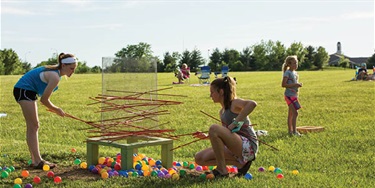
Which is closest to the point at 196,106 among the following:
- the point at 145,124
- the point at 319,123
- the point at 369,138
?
the point at 319,123

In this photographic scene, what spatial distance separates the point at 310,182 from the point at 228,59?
7945cm

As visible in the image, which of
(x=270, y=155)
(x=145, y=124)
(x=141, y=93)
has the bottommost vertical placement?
(x=270, y=155)

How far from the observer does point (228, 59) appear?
84.5 meters

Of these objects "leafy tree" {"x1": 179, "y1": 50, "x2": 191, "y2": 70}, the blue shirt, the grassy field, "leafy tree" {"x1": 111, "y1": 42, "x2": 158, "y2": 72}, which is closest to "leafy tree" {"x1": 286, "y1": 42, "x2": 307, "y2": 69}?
"leafy tree" {"x1": 179, "y1": 50, "x2": 191, "y2": 70}

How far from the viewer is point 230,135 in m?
5.58

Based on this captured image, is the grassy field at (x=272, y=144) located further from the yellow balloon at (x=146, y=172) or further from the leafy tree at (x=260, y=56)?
the leafy tree at (x=260, y=56)

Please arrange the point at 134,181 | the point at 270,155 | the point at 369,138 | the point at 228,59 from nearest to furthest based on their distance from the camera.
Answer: the point at 134,181, the point at 270,155, the point at 369,138, the point at 228,59

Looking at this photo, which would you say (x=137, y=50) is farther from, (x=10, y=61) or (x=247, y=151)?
(x=247, y=151)

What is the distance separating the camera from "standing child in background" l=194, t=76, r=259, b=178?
5.56 metres

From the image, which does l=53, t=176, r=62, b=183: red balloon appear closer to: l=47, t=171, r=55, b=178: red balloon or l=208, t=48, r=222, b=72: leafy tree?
l=47, t=171, r=55, b=178: red balloon

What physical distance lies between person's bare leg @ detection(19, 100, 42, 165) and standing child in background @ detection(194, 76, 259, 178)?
2.13 meters

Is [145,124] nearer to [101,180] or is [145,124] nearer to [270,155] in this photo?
[101,180]

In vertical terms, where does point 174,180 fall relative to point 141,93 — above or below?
below

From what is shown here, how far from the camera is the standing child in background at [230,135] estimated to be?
5562mm
